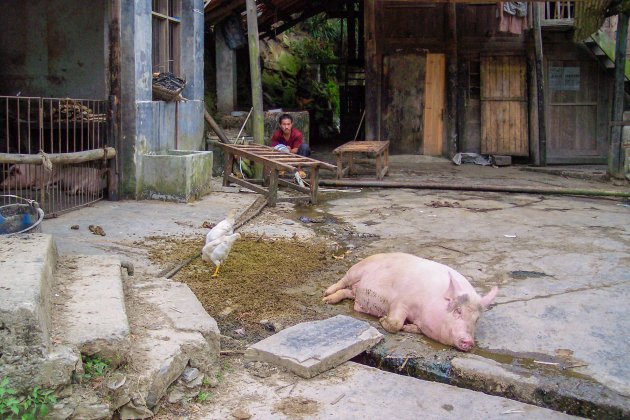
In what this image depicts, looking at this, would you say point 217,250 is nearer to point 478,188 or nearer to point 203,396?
point 203,396

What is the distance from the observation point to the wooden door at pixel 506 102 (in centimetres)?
1553

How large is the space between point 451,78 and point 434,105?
683 millimetres

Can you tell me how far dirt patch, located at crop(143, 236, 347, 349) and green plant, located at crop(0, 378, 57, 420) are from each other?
55.8 inches

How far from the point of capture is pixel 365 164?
15.0 metres

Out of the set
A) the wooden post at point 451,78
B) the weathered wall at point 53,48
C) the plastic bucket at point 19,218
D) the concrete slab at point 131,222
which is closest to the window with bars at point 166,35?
the weathered wall at point 53,48

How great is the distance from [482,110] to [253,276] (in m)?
11.0

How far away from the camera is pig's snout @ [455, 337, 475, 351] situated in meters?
4.34

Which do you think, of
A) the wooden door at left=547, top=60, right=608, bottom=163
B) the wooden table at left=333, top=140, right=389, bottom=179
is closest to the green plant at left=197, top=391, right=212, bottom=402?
the wooden table at left=333, top=140, right=389, bottom=179

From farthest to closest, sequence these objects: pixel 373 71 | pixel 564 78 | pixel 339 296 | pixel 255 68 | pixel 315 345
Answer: pixel 564 78 < pixel 373 71 < pixel 255 68 < pixel 339 296 < pixel 315 345

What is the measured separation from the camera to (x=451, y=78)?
1538cm

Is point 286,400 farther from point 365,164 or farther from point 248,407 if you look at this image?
point 365,164

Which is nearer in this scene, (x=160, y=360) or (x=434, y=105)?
(x=160, y=360)

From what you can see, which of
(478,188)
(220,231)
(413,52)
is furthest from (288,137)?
(220,231)

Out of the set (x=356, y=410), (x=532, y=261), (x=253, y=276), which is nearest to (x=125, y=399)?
(x=356, y=410)
